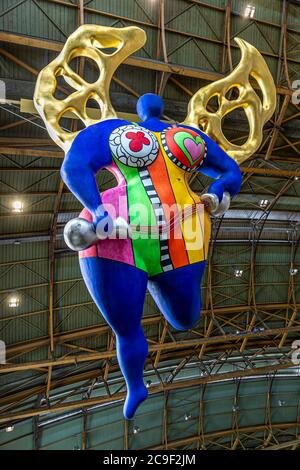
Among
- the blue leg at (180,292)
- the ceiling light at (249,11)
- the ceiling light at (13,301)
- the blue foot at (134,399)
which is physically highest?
the ceiling light at (249,11)

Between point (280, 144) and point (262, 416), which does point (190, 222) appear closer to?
point (280, 144)

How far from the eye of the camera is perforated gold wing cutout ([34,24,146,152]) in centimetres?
382

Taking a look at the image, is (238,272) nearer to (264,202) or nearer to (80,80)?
(264,202)

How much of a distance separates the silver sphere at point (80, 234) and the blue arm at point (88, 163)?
3.5 inches

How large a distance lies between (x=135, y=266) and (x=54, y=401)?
12.3 metres

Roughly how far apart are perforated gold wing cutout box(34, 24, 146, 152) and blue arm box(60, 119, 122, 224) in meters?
0.22

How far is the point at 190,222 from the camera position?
3.63 metres

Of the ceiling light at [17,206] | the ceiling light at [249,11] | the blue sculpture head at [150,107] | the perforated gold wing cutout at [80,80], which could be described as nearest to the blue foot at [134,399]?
the perforated gold wing cutout at [80,80]

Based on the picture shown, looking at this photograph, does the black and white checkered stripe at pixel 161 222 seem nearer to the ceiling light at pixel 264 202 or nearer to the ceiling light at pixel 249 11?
the ceiling light at pixel 249 11

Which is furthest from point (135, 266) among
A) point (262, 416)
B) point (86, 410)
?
point (262, 416)

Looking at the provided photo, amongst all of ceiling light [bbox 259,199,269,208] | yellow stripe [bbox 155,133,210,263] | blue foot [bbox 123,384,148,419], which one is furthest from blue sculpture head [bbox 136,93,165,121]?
ceiling light [bbox 259,199,269,208]

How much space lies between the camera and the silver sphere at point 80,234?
3112 millimetres

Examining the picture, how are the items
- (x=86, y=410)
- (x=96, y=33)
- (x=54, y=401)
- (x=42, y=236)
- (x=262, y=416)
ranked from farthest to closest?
(x=262, y=416)
(x=86, y=410)
(x=54, y=401)
(x=42, y=236)
(x=96, y=33)
